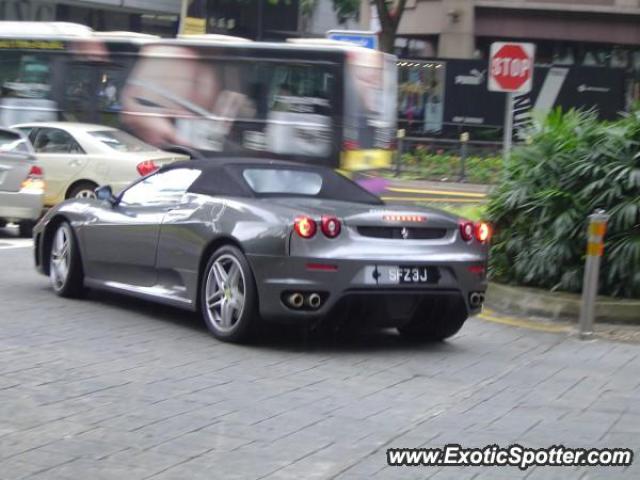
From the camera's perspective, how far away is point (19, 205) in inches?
620

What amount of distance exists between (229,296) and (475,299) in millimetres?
1846

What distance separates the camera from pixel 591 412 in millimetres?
7039

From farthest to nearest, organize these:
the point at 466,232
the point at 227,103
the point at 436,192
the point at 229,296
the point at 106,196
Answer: the point at 436,192, the point at 227,103, the point at 106,196, the point at 466,232, the point at 229,296

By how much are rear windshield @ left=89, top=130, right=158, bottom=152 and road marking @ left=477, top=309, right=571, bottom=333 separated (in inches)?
338

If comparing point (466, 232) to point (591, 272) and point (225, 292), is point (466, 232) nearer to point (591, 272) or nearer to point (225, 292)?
point (591, 272)

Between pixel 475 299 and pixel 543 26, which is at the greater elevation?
pixel 543 26

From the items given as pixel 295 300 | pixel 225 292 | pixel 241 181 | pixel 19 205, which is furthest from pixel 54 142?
pixel 295 300

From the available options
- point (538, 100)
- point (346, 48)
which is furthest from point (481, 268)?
point (538, 100)

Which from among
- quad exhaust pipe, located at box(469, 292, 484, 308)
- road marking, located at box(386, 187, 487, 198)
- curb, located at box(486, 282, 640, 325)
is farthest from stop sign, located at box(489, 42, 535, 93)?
road marking, located at box(386, 187, 487, 198)

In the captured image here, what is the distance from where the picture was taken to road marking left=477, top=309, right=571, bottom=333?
1042cm

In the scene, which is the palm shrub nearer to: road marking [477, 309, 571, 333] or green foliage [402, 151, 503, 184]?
road marking [477, 309, 571, 333]

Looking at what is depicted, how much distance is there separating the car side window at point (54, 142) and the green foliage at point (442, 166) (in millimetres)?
12469

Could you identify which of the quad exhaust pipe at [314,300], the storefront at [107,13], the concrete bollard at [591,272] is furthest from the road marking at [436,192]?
the storefront at [107,13]

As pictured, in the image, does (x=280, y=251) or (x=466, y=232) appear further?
(x=466, y=232)
